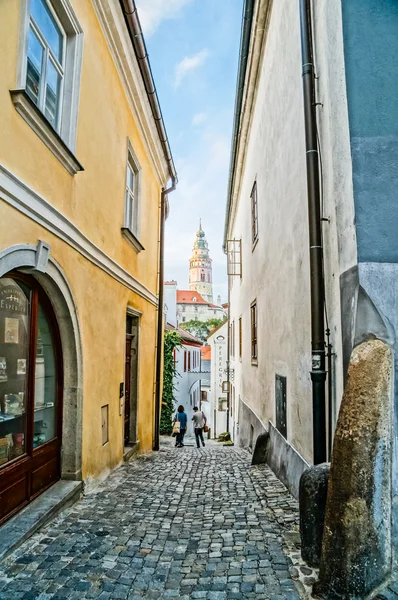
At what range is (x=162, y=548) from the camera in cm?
379

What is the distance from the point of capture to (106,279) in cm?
661

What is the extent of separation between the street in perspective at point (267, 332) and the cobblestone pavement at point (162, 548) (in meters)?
0.02

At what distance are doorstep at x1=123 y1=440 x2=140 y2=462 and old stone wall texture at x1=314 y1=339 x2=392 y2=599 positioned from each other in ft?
18.3

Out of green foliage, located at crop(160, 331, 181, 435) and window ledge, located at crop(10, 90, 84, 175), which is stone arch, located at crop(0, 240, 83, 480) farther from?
green foliage, located at crop(160, 331, 181, 435)

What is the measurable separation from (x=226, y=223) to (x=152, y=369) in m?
12.0

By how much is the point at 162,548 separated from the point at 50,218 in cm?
331

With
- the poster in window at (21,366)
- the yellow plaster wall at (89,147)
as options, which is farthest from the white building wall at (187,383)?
the poster in window at (21,366)

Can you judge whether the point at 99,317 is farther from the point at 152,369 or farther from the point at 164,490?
the point at 152,369

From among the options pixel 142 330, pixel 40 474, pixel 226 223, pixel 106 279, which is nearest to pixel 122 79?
pixel 106 279

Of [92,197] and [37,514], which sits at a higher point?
[92,197]

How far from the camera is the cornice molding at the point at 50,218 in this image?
3615mm

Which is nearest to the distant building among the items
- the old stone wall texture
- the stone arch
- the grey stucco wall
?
the stone arch

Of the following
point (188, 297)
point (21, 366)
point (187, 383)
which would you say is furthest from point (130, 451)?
point (188, 297)

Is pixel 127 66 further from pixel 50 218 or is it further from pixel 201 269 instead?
pixel 201 269
